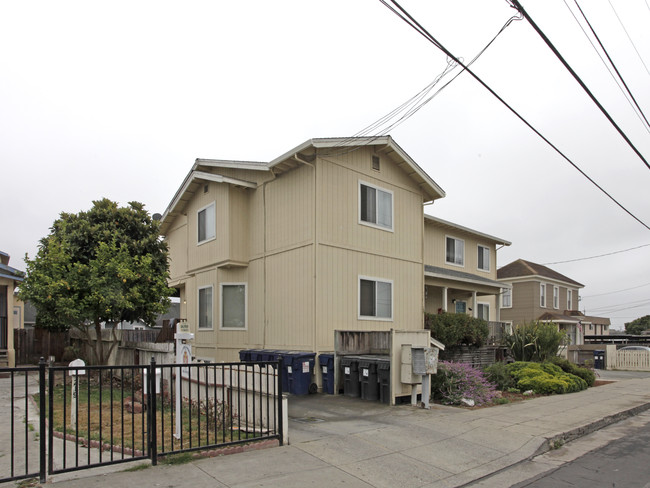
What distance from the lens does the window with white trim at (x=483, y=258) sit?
2552 cm

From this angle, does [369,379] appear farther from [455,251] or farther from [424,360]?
[455,251]

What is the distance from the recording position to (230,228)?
16.7 meters

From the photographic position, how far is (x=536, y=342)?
18.3m

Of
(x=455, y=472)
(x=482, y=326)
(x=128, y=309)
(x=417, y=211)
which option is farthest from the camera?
(x=482, y=326)

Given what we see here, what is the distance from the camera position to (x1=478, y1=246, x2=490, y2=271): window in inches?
1005

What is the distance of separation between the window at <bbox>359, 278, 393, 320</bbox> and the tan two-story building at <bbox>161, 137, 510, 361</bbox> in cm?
3

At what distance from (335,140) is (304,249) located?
319 centimetres

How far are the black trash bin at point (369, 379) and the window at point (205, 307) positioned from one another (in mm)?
7124

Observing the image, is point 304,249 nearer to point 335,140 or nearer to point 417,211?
point 335,140

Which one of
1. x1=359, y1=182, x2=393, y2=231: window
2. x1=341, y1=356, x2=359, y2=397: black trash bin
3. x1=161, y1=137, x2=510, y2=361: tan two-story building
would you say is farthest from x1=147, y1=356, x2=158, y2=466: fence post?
x1=359, y1=182, x2=393, y2=231: window

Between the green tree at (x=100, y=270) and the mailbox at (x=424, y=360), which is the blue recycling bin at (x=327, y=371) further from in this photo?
the green tree at (x=100, y=270)

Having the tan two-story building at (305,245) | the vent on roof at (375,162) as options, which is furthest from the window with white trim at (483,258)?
the vent on roof at (375,162)

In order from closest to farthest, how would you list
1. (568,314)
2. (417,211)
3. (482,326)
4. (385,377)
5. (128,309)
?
(385,377) < (128,309) < (417,211) < (482,326) < (568,314)

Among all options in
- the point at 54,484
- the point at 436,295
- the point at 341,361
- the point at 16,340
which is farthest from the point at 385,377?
the point at 16,340
